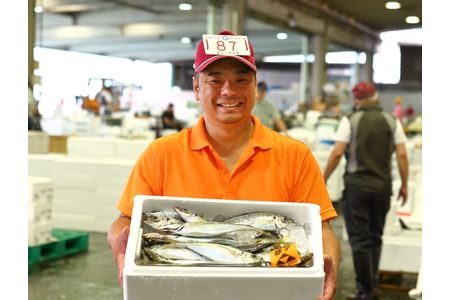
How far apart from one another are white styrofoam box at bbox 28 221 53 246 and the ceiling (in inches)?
403

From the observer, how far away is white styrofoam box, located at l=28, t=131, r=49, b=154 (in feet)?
29.8

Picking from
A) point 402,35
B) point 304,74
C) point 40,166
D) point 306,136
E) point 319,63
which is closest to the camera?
point 40,166

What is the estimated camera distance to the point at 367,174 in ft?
16.3

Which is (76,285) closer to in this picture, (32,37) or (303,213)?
(303,213)

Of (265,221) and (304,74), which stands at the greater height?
(304,74)

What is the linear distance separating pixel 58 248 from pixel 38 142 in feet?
11.1

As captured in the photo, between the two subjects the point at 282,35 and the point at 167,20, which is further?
the point at 282,35

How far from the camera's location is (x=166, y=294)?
4.97 ft

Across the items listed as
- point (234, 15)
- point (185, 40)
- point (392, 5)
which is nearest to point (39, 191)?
point (234, 15)

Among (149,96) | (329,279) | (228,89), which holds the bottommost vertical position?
(329,279)

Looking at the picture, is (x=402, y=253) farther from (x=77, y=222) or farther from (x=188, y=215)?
(x=188, y=215)

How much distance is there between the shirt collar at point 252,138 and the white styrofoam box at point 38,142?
7306 mm

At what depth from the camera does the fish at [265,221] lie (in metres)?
1.74
